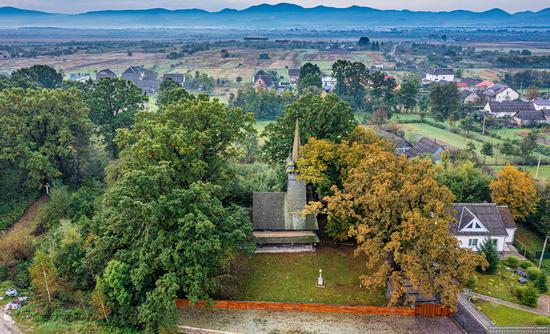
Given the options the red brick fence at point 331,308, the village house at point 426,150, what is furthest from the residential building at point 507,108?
the red brick fence at point 331,308

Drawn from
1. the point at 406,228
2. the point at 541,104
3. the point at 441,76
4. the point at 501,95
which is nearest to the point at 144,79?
the point at 441,76

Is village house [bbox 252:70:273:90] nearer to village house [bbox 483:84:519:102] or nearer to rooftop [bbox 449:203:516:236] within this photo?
village house [bbox 483:84:519:102]

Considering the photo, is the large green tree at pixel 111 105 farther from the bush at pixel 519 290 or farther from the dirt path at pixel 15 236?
the bush at pixel 519 290

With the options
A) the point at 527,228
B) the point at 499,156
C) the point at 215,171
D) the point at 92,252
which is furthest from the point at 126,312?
the point at 499,156

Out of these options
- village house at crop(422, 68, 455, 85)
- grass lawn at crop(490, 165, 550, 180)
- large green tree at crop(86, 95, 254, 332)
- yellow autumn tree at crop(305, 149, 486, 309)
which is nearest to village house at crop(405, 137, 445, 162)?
grass lawn at crop(490, 165, 550, 180)

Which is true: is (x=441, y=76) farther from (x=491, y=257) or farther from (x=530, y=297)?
(x=530, y=297)
